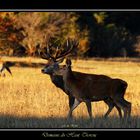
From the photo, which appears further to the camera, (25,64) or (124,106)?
(25,64)

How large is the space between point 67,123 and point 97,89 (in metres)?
1.36

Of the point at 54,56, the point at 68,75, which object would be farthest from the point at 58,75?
the point at 54,56

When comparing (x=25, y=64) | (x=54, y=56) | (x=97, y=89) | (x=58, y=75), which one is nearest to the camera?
(x=97, y=89)

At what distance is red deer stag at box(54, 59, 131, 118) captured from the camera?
576 inches

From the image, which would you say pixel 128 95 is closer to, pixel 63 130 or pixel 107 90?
pixel 107 90

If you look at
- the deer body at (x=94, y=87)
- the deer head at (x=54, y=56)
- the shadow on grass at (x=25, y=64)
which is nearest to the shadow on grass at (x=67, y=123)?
the deer body at (x=94, y=87)

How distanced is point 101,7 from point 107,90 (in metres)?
2.14

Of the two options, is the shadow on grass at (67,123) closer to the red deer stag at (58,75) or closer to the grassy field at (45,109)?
the grassy field at (45,109)

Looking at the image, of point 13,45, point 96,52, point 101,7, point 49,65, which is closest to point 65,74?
point 49,65

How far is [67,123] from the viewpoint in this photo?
13789 millimetres

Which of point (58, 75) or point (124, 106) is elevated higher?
point (58, 75)

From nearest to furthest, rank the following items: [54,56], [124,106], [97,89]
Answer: [124,106] → [97,89] → [54,56]

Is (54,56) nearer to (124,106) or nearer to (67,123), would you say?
(124,106)

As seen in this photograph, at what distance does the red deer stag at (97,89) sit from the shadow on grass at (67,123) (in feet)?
1.45
